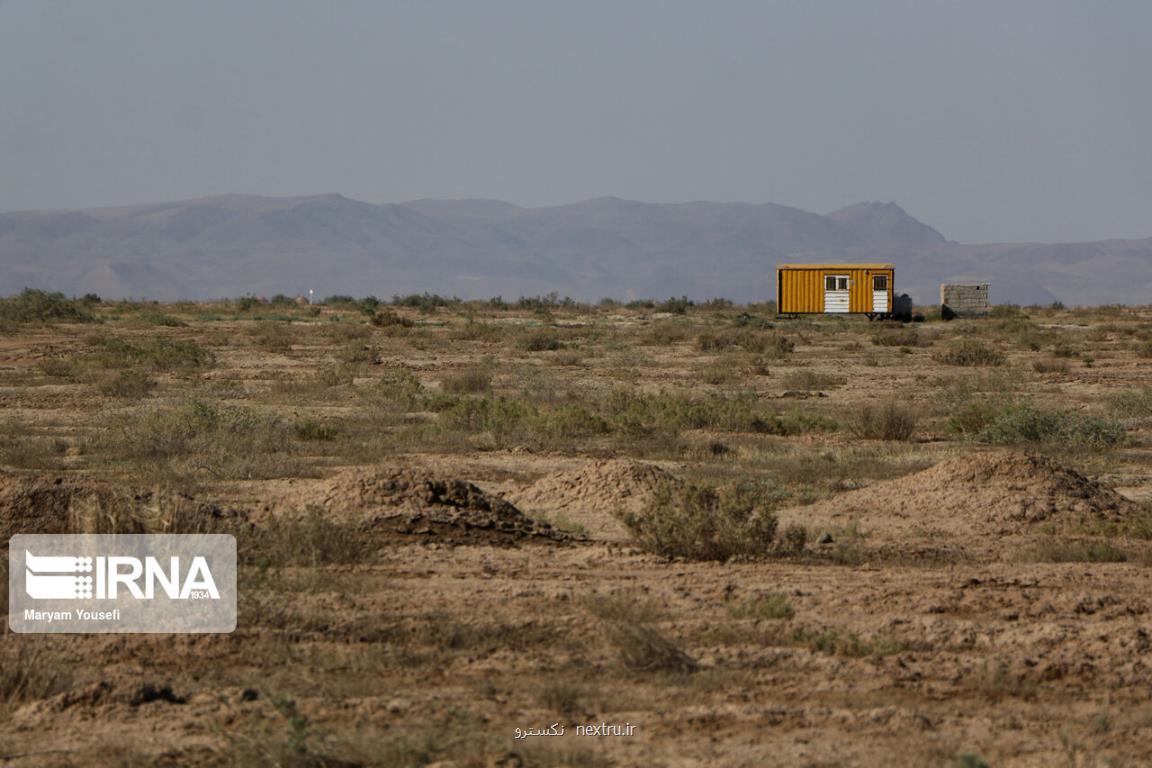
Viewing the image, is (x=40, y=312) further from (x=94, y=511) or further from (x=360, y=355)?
(x=94, y=511)

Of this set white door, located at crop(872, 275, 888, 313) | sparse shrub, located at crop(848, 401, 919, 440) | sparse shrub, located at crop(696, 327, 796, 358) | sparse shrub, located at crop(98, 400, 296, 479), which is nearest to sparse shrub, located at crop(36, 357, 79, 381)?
sparse shrub, located at crop(98, 400, 296, 479)

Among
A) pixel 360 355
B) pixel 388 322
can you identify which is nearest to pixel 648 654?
pixel 360 355

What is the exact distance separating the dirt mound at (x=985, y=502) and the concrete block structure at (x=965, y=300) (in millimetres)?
47931

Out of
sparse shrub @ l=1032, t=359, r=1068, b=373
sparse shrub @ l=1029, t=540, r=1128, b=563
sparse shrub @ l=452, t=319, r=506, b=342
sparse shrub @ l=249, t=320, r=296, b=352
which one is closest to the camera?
sparse shrub @ l=1029, t=540, r=1128, b=563

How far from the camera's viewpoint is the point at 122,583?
9594 mm

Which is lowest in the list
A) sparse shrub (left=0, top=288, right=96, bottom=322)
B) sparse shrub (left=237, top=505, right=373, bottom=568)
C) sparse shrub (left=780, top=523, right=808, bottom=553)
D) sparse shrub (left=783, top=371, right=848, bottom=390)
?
sparse shrub (left=780, top=523, right=808, bottom=553)

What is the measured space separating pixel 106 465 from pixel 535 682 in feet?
31.2

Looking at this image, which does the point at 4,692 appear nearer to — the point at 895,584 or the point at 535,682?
the point at 535,682

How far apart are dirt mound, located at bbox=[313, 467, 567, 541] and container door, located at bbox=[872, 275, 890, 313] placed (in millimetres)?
44165

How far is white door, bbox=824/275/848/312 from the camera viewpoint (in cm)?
5522

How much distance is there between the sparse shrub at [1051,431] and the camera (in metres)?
18.5

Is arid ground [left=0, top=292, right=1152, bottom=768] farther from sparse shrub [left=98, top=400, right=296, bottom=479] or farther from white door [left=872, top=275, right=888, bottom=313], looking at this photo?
white door [left=872, top=275, right=888, bottom=313]

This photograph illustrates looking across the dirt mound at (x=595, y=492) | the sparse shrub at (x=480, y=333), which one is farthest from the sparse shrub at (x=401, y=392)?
the sparse shrub at (x=480, y=333)

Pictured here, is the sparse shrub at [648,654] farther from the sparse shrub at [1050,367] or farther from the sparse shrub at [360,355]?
the sparse shrub at [360,355]
